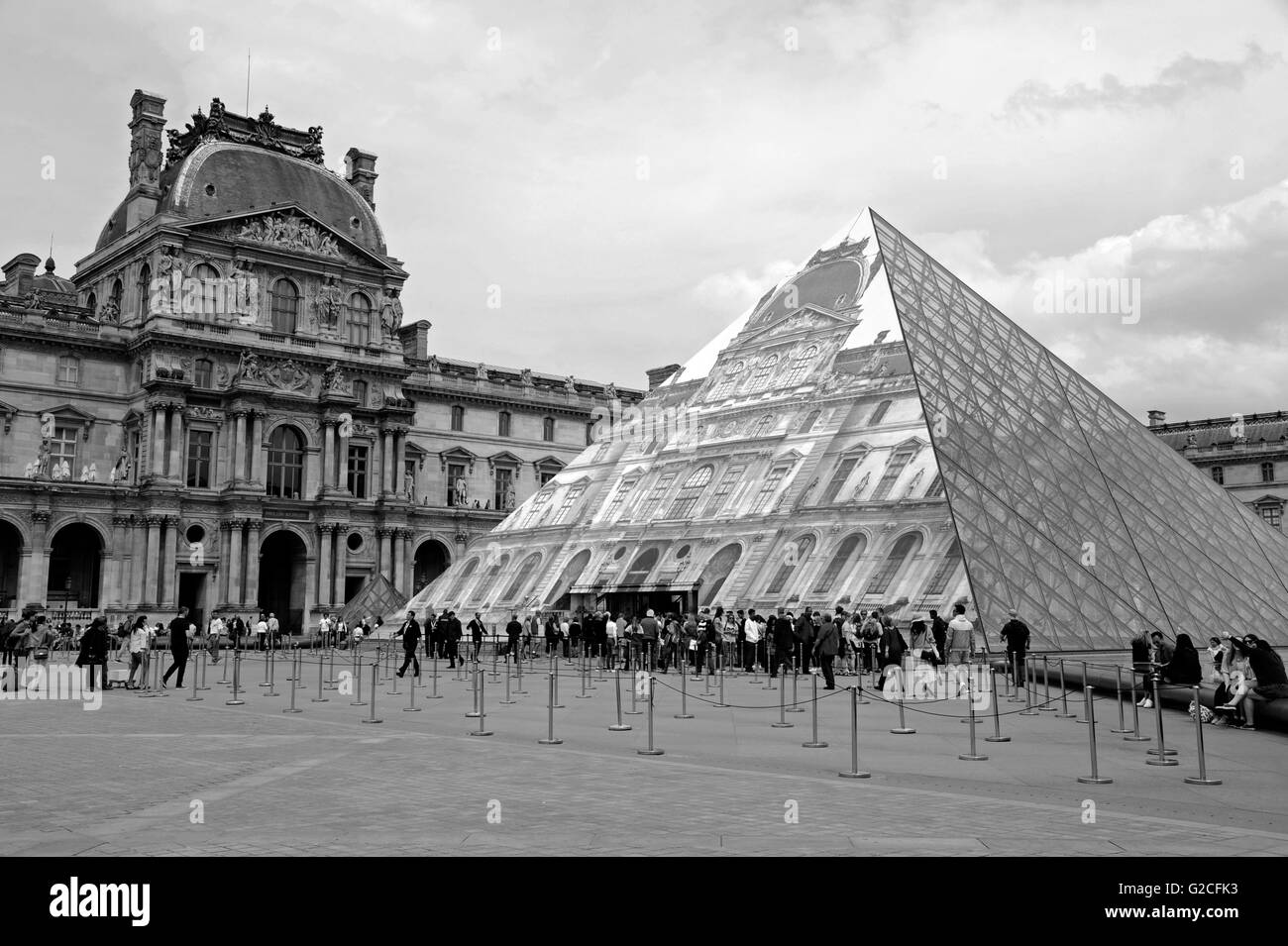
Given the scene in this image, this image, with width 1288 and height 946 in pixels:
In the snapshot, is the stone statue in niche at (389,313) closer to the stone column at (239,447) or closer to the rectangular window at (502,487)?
the stone column at (239,447)

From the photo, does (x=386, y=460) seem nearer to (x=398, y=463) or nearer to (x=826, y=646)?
(x=398, y=463)

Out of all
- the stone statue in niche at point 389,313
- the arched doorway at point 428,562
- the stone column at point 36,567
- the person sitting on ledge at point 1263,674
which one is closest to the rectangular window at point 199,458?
the stone column at point 36,567

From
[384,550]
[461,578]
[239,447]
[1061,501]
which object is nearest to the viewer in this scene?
[1061,501]

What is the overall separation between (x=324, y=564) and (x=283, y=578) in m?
2.64

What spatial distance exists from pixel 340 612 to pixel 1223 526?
2994cm

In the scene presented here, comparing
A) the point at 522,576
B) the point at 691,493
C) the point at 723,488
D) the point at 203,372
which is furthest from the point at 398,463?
the point at 723,488

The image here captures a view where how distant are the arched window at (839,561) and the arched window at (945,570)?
2304 millimetres

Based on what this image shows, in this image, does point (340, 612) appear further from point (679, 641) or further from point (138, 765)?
point (138, 765)

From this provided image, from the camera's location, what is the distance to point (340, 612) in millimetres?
45438

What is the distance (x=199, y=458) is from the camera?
49.2 m

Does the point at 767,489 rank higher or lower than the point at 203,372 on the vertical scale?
lower

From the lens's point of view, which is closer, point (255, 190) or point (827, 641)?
point (827, 641)

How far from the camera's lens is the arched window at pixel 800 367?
29922 millimetres

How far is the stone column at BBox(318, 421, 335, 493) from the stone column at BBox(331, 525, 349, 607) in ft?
6.55
